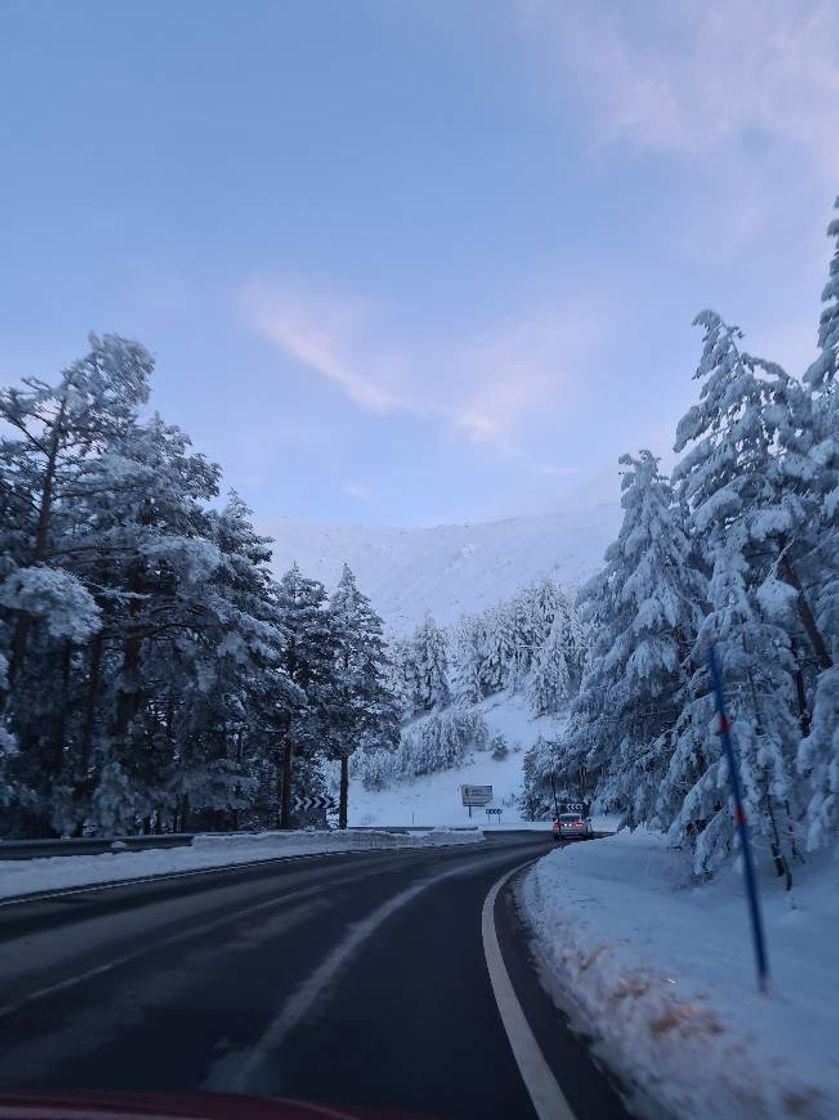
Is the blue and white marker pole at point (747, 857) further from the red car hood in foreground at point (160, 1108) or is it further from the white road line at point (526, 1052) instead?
the red car hood in foreground at point (160, 1108)

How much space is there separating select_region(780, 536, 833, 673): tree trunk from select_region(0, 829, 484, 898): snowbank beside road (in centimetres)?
1471

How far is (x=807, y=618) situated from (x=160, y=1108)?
14645 mm

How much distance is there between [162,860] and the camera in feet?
63.8

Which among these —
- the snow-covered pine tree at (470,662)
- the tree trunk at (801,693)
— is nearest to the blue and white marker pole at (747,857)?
the tree trunk at (801,693)

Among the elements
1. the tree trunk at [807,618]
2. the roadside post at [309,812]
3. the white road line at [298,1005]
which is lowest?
the white road line at [298,1005]

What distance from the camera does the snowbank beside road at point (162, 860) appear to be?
1463 centimetres

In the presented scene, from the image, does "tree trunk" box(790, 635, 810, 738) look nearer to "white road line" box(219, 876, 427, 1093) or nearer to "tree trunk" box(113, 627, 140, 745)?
"white road line" box(219, 876, 427, 1093)

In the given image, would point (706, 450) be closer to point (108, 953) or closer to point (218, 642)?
point (108, 953)

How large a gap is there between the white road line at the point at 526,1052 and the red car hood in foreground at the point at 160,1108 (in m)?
1.19

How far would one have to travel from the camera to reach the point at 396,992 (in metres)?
6.46

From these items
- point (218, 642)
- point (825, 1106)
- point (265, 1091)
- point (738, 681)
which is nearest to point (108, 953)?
point (265, 1091)

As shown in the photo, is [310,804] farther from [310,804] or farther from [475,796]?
[475,796]

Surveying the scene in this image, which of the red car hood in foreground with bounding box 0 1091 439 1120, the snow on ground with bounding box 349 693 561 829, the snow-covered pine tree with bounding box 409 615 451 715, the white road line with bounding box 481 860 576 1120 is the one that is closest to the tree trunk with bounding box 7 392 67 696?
the white road line with bounding box 481 860 576 1120

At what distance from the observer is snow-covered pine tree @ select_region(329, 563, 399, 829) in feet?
132
